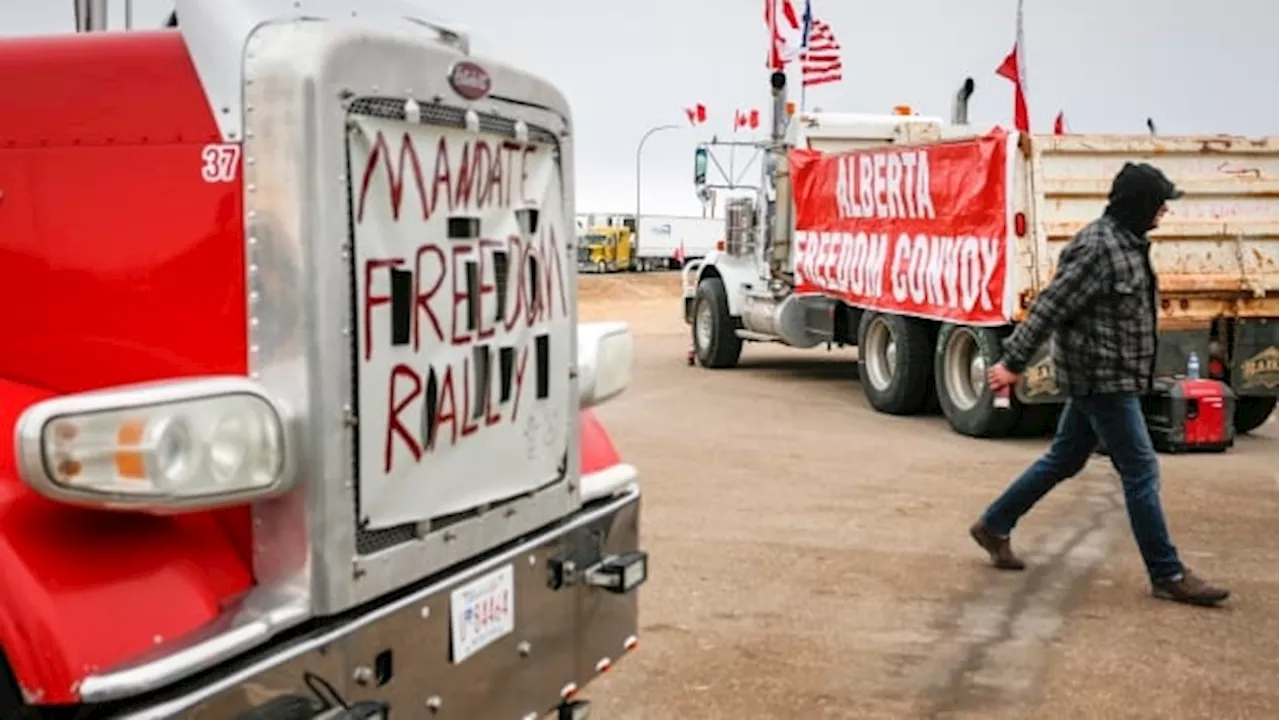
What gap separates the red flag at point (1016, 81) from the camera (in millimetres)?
19703

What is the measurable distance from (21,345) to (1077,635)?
178 inches

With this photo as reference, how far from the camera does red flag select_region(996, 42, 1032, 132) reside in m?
19.7

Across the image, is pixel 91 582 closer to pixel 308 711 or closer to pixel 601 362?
pixel 308 711

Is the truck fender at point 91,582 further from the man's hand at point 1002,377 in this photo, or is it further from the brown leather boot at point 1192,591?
the brown leather boot at point 1192,591

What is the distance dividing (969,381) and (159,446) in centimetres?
1089

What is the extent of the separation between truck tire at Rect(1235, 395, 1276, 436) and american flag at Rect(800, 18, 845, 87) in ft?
33.8

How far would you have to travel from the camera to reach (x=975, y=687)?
18.3ft

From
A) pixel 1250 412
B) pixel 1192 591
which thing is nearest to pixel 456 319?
pixel 1192 591

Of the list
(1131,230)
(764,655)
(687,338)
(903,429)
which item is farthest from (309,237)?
(687,338)

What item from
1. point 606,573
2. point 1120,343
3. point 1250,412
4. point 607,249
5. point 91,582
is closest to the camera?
point 91,582

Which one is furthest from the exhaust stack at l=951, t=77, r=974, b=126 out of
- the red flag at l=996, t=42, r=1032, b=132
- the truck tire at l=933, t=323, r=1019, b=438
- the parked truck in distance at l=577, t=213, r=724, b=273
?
the parked truck in distance at l=577, t=213, r=724, b=273

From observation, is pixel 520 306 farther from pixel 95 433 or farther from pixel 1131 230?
pixel 1131 230

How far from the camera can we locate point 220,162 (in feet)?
9.78

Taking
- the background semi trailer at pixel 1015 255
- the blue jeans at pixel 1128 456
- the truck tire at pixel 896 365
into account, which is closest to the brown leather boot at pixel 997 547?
the blue jeans at pixel 1128 456
